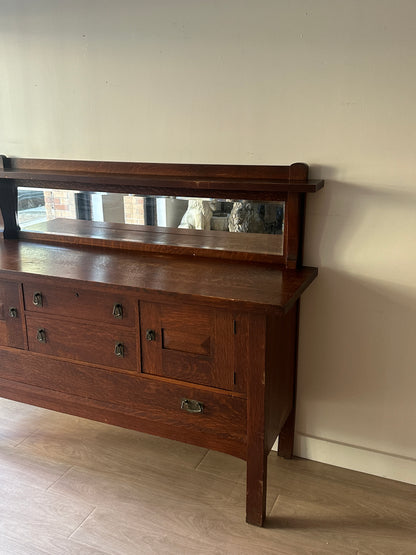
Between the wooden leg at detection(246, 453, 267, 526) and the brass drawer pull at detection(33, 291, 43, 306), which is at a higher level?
the brass drawer pull at detection(33, 291, 43, 306)

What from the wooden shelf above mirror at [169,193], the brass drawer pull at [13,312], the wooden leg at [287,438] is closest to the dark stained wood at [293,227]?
the wooden shelf above mirror at [169,193]

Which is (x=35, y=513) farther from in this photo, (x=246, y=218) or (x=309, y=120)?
(x=309, y=120)

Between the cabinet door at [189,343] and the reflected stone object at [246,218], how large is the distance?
16.5 inches

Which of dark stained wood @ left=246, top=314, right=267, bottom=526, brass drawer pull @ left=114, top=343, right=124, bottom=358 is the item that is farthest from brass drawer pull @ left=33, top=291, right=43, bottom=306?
dark stained wood @ left=246, top=314, right=267, bottom=526

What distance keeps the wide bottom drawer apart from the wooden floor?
0.83 feet

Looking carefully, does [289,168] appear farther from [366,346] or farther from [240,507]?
[240,507]

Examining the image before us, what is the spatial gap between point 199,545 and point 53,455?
0.76 m

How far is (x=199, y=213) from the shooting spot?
200cm

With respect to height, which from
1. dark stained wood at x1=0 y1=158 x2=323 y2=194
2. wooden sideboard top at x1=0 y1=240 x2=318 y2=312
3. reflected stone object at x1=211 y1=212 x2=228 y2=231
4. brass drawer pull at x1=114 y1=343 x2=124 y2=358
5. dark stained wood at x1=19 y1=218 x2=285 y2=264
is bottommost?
brass drawer pull at x1=114 y1=343 x2=124 y2=358

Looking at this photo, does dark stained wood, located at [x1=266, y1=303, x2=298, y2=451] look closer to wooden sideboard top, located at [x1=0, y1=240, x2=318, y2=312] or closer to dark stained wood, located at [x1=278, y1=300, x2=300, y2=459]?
dark stained wood, located at [x1=278, y1=300, x2=300, y2=459]

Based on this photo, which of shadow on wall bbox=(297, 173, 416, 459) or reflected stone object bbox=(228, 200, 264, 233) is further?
reflected stone object bbox=(228, 200, 264, 233)

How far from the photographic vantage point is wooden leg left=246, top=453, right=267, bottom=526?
1704 mm

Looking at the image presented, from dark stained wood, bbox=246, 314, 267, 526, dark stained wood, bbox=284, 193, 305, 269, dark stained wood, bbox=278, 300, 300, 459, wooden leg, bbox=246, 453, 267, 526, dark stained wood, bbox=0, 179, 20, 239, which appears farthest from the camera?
dark stained wood, bbox=0, 179, 20, 239

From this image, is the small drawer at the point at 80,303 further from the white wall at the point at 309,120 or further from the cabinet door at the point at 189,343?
the white wall at the point at 309,120
